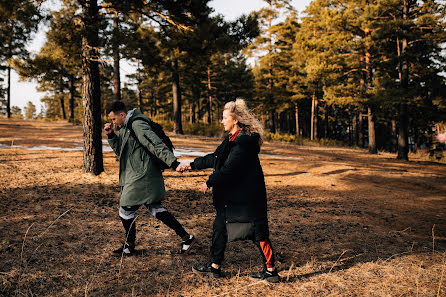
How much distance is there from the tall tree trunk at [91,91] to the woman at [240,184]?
534 cm

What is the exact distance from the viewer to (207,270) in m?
3.18

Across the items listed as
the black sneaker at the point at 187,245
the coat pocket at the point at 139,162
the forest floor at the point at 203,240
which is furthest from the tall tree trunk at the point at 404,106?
the coat pocket at the point at 139,162

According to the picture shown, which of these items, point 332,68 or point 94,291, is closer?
point 94,291

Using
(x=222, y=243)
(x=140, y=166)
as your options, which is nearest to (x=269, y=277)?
(x=222, y=243)

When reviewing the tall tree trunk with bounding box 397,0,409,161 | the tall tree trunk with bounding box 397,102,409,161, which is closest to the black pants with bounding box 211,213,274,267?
the tall tree trunk with bounding box 397,0,409,161

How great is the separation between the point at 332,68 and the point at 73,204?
17216mm

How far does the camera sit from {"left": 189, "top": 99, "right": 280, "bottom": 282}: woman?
2.75m

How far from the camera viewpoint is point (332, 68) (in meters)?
17.8

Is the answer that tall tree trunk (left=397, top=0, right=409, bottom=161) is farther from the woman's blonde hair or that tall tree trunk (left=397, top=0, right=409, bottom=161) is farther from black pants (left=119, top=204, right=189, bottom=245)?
black pants (left=119, top=204, right=189, bottom=245)

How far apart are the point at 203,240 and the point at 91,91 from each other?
507 centimetres

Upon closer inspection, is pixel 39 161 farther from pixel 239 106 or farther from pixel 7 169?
pixel 239 106

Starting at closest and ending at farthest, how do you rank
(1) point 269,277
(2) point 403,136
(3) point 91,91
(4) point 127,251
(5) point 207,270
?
(1) point 269,277
(5) point 207,270
(4) point 127,251
(3) point 91,91
(2) point 403,136

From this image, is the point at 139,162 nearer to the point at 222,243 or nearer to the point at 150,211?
the point at 150,211

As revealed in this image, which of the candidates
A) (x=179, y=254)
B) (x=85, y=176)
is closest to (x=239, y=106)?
(x=179, y=254)
